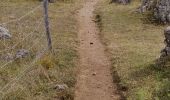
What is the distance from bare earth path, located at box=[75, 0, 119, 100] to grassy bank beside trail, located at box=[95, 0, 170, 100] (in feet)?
1.15

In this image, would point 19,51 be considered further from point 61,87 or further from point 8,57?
point 61,87

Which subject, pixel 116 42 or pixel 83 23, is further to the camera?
pixel 83 23

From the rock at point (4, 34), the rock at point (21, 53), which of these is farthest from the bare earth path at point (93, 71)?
the rock at point (4, 34)

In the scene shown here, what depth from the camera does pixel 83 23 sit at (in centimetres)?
2691

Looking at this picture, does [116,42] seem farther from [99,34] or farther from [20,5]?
[20,5]

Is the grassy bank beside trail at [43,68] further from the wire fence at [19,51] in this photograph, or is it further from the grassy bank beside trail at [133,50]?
the grassy bank beside trail at [133,50]

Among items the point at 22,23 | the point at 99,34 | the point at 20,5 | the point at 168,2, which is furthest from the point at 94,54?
the point at 20,5

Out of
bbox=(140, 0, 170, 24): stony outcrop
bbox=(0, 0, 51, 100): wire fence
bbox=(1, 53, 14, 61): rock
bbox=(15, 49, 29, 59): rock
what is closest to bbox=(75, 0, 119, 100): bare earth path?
bbox=(0, 0, 51, 100): wire fence

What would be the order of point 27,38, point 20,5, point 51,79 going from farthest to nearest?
1. point 20,5
2. point 27,38
3. point 51,79

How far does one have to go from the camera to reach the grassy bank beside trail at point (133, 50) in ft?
47.3

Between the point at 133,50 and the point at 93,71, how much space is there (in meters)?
3.18

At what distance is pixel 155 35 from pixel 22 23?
23.1 ft

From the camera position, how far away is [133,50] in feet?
64.7

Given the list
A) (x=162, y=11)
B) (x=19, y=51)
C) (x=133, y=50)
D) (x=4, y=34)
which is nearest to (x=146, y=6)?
(x=162, y=11)
